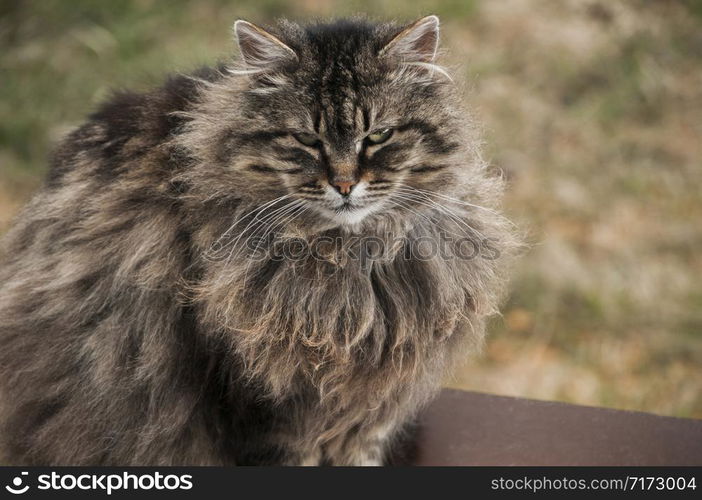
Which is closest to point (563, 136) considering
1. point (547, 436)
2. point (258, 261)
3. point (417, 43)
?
point (547, 436)

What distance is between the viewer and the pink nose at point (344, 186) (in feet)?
5.05

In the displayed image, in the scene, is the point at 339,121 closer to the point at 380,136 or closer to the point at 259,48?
the point at 380,136

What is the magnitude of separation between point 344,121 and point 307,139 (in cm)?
8

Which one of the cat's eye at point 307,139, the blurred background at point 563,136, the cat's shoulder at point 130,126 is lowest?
the blurred background at point 563,136

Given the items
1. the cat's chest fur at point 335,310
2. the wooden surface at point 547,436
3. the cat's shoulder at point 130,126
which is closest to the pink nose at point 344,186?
the cat's chest fur at point 335,310

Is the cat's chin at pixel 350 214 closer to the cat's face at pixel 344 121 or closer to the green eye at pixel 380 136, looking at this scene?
the cat's face at pixel 344 121

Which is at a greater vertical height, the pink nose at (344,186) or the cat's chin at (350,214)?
the pink nose at (344,186)

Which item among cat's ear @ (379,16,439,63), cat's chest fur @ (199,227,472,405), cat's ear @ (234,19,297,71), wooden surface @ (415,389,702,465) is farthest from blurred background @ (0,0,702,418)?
cat's ear @ (234,19,297,71)

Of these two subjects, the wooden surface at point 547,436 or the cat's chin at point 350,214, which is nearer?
the cat's chin at point 350,214

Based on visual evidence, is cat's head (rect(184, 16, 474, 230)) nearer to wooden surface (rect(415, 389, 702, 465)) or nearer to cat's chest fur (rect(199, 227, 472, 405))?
cat's chest fur (rect(199, 227, 472, 405))

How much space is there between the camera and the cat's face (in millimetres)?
1555

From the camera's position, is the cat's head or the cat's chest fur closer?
the cat's head

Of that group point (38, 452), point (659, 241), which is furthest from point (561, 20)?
point (38, 452)

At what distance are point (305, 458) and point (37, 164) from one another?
2493mm
